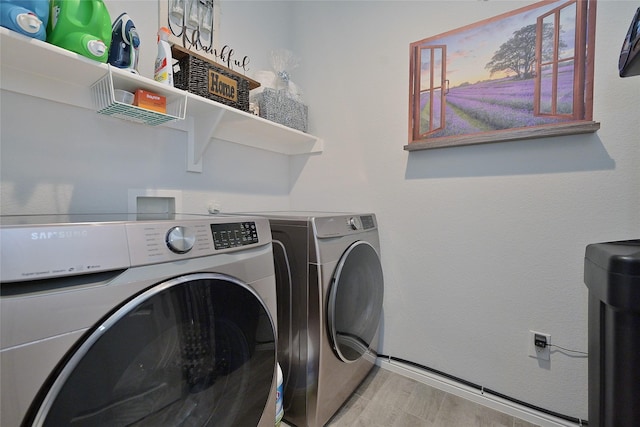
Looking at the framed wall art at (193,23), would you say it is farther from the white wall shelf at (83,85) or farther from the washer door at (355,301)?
the washer door at (355,301)

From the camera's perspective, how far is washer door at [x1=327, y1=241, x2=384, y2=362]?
1.15 metres

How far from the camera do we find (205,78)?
118 cm

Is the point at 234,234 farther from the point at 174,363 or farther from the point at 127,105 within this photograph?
the point at 127,105

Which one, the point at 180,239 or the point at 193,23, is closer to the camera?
the point at 180,239

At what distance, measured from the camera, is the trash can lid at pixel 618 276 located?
0.67 metres

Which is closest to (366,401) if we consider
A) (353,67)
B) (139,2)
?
(353,67)

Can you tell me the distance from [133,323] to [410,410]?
4.28ft

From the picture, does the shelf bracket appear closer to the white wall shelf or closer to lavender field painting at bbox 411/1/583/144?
the white wall shelf

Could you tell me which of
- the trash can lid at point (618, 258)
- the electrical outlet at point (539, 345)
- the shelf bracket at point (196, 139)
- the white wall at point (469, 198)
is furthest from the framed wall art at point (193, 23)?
the electrical outlet at point (539, 345)

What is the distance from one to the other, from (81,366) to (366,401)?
4.16 feet

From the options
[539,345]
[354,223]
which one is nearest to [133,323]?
[354,223]

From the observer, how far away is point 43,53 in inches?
31.0

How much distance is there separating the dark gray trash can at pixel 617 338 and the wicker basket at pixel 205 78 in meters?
1.46

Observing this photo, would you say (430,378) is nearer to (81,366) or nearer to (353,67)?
(81,366)
